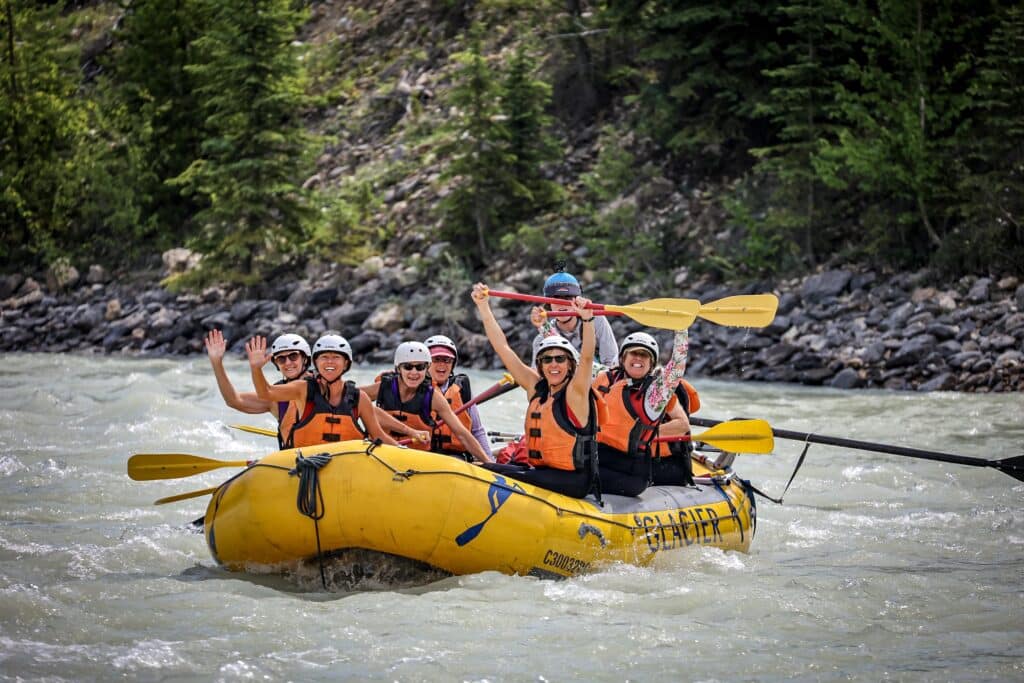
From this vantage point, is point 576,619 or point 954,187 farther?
point 954,187

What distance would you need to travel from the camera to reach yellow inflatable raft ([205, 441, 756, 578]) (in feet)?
18.2

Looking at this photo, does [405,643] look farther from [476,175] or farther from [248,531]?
[476,175]

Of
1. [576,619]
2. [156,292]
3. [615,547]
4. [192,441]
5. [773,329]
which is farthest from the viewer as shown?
[156,292]

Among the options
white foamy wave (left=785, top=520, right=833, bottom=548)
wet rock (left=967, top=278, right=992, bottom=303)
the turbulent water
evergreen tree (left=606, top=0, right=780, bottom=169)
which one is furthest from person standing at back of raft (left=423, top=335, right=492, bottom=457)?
evergreen tree (left=606, top=0, right=780, bottom=169)

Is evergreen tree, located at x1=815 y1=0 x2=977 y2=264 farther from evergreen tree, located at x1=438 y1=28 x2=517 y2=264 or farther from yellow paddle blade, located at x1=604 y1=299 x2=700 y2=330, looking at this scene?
yellow paddle blade, located at x1=604 y1=299 x2=700 y2=330

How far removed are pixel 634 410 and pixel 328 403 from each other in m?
1.82

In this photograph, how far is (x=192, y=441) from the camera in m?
11.3

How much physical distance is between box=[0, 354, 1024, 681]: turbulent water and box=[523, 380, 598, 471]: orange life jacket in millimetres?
659

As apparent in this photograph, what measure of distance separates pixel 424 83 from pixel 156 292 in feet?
29.8

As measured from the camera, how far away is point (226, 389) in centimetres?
602

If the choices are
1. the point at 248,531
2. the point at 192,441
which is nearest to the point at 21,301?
the point at 192,441

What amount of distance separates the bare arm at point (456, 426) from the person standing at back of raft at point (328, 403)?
47 centimetres

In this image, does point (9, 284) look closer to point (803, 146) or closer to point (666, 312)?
point (803, 146)

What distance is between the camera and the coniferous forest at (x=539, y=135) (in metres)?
16.3
